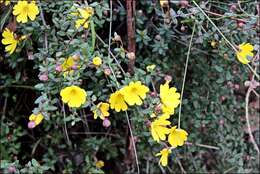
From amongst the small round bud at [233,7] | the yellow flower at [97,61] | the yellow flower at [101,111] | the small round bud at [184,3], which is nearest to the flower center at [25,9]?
the yellow flower at [97,61]

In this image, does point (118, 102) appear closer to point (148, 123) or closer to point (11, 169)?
point (148, 123)

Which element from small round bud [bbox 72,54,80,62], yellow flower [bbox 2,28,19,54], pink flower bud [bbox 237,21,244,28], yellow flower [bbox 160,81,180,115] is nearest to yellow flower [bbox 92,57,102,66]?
small round bud [bbox 72,54,80,62]

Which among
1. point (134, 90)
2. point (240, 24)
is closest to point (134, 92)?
point (134, 90)

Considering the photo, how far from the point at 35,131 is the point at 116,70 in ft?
2.02

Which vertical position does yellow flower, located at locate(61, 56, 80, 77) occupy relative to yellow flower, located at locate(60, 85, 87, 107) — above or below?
above

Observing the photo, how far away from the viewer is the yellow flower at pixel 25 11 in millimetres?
1508

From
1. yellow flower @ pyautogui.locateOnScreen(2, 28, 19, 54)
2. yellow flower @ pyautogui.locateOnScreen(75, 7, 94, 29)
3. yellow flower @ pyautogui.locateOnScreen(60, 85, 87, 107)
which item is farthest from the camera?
yellow flower @ pyautogui.locateOnScreen(2, 28, 19, 54)

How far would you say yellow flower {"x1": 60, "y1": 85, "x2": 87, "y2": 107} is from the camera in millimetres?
1344

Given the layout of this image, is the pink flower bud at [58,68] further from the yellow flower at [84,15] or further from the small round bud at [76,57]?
the yellow flower at [84,15]

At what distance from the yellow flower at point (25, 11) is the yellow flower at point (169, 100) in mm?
473

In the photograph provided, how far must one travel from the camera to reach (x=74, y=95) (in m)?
1.37

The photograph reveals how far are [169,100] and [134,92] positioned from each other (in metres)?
0.11

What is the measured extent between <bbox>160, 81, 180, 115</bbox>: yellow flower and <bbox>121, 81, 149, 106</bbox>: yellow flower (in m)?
0.07

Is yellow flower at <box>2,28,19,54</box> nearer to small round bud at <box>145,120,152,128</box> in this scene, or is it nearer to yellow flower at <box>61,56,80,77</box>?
yellow flower at <box>61,56,80,77</box>
